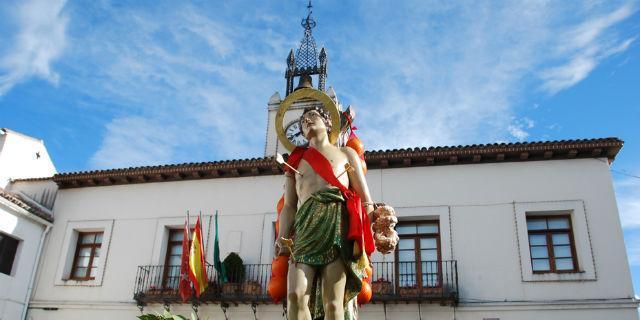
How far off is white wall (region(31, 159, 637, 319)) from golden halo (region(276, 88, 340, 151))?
1046 centimetres

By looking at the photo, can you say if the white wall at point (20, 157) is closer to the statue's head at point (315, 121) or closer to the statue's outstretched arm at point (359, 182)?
the statue's head at point (315, 121)

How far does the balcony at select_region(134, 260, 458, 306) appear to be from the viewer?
14930 millimetres

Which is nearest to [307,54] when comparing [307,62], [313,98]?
[307,62]

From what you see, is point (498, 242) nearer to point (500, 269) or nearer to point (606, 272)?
point (500, 269)

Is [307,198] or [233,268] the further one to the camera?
[233,268]

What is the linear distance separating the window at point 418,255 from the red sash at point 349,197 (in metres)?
10.5

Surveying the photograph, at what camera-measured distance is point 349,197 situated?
5.02 metres

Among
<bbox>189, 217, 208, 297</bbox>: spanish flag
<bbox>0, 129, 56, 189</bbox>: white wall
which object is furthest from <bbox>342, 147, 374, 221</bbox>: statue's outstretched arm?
<bbox>0, 129, 56, 189</bbox>: white wall

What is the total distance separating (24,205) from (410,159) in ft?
35.5

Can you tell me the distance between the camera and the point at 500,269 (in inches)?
600

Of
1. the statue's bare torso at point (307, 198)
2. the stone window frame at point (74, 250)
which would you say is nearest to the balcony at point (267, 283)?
the stone window frame at point (74, 250)

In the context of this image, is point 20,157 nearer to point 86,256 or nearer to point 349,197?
point 86,256

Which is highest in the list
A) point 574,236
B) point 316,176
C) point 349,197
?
point 574,236

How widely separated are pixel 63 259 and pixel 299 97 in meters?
15.2
